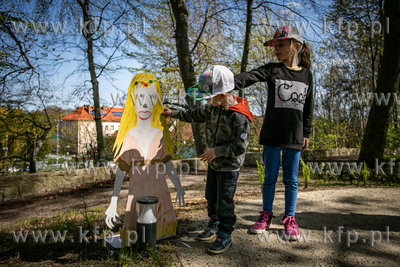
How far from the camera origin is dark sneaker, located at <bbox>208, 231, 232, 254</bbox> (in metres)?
2.01

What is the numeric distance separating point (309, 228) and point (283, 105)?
1.31m

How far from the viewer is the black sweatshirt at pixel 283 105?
2236 millimetres

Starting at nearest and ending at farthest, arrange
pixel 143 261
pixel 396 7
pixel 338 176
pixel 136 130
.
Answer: pixel 143 261
pixel 136 130
pixel 338 176
pixel 396 7

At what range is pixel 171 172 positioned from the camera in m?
2.39

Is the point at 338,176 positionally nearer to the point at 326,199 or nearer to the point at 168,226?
the point at 326,199

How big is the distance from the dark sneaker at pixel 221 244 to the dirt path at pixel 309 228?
0.17 feet

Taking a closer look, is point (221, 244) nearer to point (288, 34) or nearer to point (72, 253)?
point (72, 253)

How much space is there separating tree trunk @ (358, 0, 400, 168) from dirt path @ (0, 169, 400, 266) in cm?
210

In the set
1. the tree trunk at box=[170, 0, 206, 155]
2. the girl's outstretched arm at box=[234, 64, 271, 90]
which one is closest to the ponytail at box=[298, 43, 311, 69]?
the girl's outstretched arm at box=[234, 64, 271, 90]

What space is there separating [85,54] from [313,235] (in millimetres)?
7871

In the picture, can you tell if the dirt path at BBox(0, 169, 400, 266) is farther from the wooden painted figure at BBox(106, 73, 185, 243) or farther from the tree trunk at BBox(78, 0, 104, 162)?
the tree trunk at BBox(78, 0, 104, 162)

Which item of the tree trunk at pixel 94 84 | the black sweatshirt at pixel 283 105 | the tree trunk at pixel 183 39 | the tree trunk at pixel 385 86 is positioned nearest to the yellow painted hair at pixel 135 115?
the black sweatshirt at pixel 283 105

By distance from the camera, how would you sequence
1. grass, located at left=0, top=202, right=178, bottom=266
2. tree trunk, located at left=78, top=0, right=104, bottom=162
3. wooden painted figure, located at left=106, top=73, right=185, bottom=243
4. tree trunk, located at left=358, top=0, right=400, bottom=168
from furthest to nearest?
tree trunk, located at left=78, top=0, right=104, bottom=162 → tree trunk, located at left=358, top=0, right=400, bottom=168 → wooden painted figure, located at left=106, top=73, right=185, bottom=243 → grass, located at left=0, top=202, right=178, bottom=266

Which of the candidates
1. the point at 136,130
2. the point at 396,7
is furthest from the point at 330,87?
the point at 136,130
